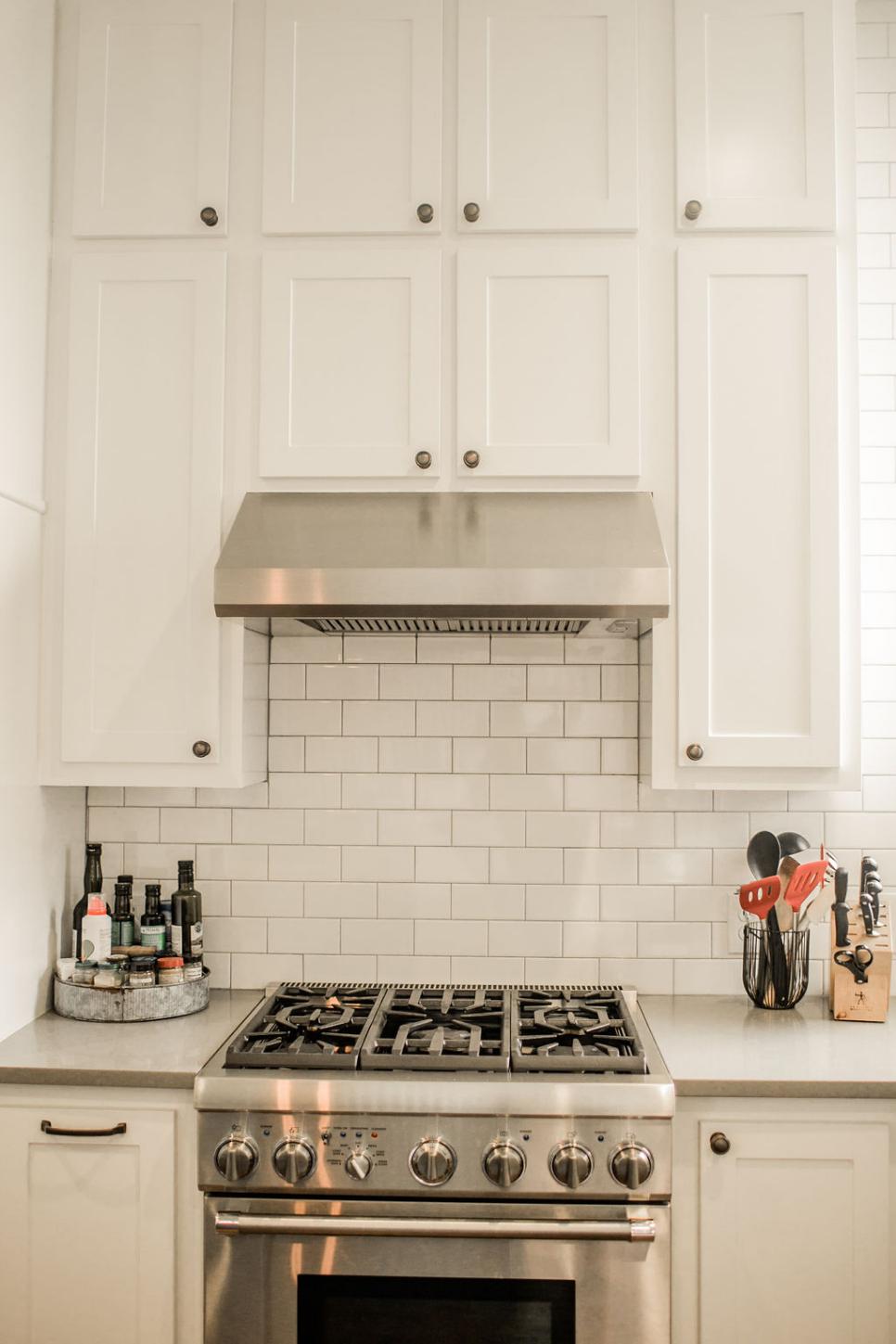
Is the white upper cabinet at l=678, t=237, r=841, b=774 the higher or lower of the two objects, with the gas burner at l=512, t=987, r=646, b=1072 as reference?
higher

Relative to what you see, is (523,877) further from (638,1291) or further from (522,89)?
(522,89)

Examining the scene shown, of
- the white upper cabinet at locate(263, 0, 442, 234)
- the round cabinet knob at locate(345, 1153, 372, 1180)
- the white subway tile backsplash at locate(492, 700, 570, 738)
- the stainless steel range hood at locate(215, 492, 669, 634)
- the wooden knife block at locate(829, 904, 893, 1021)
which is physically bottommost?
the round cabinet knob at locate(345, 1153, 372, 1180)

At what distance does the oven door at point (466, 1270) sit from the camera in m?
1.81

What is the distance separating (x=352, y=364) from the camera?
2201 millimetres

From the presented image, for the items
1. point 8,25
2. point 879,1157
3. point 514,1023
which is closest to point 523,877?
point 514,1023

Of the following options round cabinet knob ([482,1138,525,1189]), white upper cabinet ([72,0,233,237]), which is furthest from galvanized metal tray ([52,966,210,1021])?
white upper cabinet ([72,0,233,237])

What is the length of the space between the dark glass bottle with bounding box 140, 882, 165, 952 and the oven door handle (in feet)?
2.21

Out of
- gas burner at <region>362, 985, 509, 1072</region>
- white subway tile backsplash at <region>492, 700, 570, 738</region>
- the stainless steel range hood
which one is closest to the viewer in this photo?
gas burner at <region>362, 985, 509, 1072</region>

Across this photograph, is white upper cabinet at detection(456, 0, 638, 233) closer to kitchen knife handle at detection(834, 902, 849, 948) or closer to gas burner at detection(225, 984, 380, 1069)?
kitchen knife handle at detection(834, 902, 849, 948)

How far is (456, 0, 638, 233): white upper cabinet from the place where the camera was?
7.18 ft

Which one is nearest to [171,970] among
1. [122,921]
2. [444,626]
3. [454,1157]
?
[122,921]

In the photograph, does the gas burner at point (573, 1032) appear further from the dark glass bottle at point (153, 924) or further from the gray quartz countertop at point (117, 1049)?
the dark glass bottle at point (153, 924)

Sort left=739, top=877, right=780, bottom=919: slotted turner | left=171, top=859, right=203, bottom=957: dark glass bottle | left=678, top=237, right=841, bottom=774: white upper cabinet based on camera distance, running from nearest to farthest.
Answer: left=678, top=237, right=841, bottom=774: white upper cabinet
left=739, top=877, right=780, bottom=919: slotted turner
left=171, top=859, right=203, bottom=957: dark glass bottle

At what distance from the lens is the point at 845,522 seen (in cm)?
218
